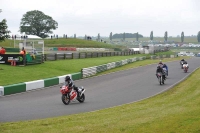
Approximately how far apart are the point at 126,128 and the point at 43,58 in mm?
31849

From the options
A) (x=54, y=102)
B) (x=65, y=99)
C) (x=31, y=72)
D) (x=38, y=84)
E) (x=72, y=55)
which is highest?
(x=72, y=55)

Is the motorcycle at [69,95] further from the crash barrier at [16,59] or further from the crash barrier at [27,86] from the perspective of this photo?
the crash barrier at [16,59]

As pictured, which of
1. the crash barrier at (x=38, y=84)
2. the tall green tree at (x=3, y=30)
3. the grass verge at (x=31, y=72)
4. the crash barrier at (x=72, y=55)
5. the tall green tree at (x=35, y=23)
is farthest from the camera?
the tall green tree at (x=35, y=23)

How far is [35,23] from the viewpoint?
4385 inches

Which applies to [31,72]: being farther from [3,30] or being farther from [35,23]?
[35,23]

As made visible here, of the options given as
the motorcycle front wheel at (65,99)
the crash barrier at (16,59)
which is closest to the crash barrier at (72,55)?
the crash barrier at (16,59)

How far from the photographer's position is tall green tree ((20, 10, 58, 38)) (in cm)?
11062

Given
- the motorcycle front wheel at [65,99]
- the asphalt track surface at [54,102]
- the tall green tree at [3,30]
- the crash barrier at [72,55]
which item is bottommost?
the asphalt track surface at [54,102]

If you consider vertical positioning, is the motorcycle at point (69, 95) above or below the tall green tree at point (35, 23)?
below

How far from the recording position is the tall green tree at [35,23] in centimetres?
11062

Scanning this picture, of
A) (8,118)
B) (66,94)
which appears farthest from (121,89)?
(8,118)

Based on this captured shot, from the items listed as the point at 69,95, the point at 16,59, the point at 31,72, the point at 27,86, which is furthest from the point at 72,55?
the point at 69,95

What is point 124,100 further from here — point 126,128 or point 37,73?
point 37,73

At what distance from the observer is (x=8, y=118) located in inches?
539
